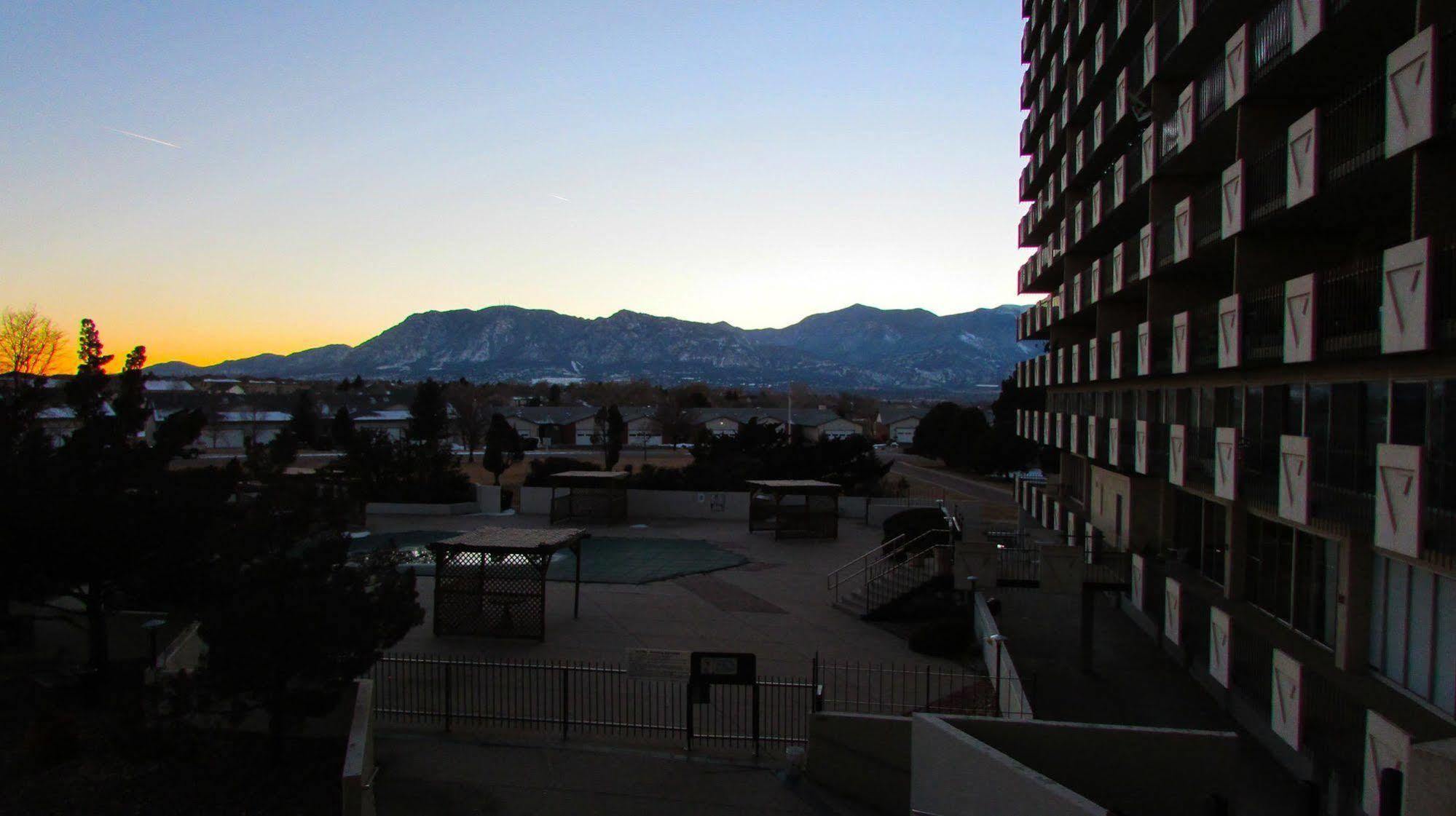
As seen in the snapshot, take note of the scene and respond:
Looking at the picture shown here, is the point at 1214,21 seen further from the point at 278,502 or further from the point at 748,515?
the point at 748,515

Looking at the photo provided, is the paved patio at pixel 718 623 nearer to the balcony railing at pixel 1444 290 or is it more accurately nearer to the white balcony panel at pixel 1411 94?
the balcony railing at pixel 1444 290

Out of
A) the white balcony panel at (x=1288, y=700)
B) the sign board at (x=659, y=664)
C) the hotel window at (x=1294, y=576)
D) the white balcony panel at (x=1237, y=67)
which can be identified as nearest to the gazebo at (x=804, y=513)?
the hotel window at (x=1294, y=576)

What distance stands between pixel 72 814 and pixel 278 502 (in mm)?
4831

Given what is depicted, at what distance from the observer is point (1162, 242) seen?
19.4 m

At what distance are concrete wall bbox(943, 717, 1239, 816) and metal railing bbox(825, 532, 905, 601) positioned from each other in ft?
42.0

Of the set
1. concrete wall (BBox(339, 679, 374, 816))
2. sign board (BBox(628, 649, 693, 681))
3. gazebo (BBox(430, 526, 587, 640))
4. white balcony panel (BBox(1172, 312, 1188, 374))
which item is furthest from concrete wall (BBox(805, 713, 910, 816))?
white balcony panel (BBox(1172, 312, 1188, 374))

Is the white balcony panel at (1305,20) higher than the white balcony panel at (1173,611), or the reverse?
the white balcony panel at (1305,20)

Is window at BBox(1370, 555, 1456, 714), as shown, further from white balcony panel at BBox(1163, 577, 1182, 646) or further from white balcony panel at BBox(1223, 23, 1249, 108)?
white balcony panel at BBox(1223, 23, 1249, 108)

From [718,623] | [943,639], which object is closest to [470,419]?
[718,623]

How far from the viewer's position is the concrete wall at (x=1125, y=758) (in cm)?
956

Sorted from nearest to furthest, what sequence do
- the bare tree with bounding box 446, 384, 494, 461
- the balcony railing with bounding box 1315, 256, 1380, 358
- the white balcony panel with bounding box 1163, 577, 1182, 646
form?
the balcony railing with bounding box 1315, 256, 1380, 358, the white balcony panel with bounding box 1163, 577, 1182, 646, the bare tree with bounding box 446, 384, 494, 461

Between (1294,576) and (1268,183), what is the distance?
621cm

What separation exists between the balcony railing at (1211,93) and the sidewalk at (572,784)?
45.2 ft

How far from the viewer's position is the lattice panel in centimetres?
1980
